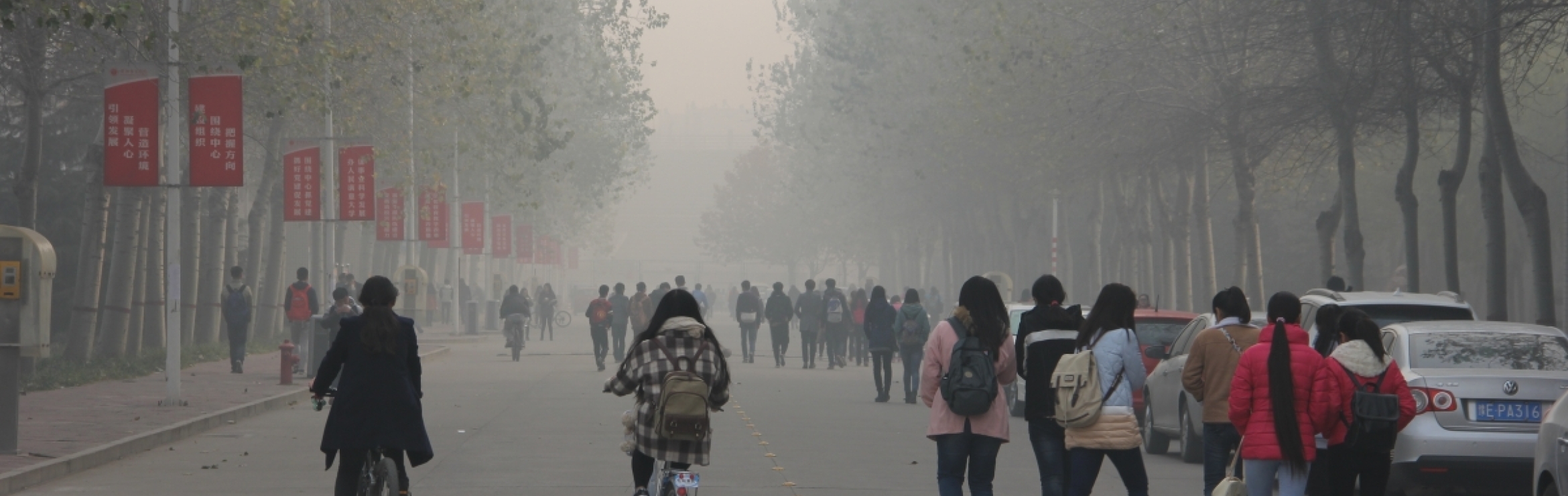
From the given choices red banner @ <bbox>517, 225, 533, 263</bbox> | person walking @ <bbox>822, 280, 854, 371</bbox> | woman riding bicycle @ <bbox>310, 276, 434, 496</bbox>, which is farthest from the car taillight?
red banner @ <bbox>517, 225, 533, 263</bbox>

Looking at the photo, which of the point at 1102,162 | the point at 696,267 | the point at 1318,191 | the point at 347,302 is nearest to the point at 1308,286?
the point at 1318,191

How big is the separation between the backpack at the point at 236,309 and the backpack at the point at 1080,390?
20256 mm

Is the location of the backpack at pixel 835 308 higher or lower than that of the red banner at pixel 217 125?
lower

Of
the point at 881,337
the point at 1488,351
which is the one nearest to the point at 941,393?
the point at 1488,351

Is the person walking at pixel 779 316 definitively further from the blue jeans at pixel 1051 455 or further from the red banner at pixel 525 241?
the red banner at pixel 525 241

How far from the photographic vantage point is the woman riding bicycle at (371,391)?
28.4 feet

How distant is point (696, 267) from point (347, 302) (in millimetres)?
135925

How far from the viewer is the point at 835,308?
112ft

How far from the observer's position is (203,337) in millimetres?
32594

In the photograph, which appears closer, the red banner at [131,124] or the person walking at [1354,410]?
the person walking at [1354,410]

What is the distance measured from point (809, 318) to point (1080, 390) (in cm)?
2488

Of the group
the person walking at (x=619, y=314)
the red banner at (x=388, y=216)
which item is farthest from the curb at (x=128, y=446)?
the red banner at (x=388, y=216)

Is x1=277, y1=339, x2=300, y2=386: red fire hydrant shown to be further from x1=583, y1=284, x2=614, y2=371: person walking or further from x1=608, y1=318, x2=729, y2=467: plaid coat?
x1=608, y1=318, x2=729, y2=467: plaid coat

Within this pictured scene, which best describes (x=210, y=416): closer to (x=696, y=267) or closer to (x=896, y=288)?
(x=896, y=288)
